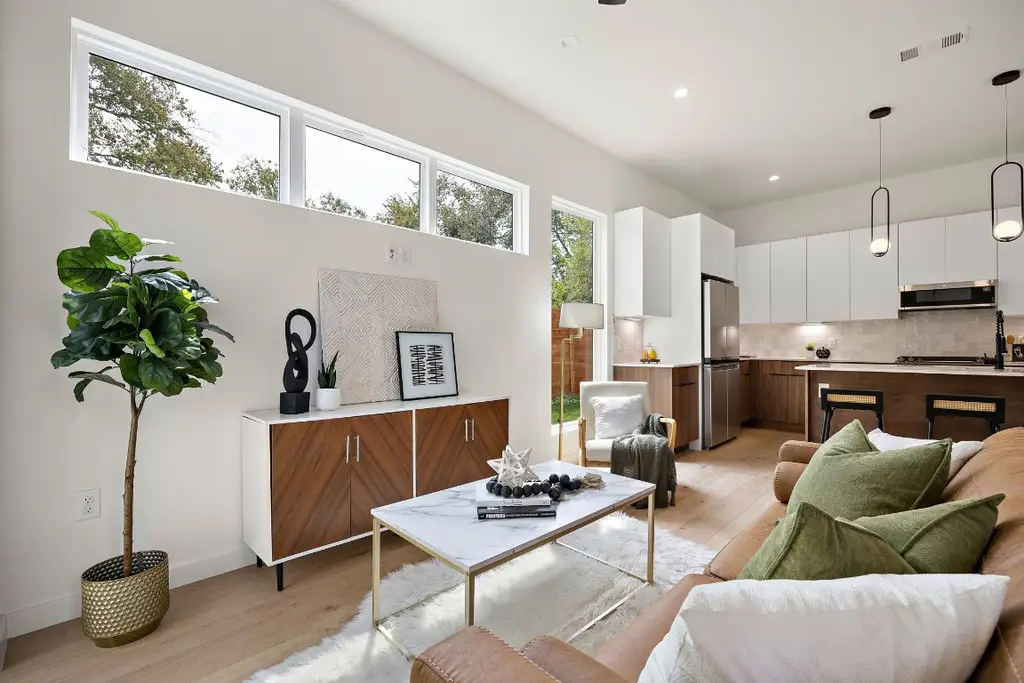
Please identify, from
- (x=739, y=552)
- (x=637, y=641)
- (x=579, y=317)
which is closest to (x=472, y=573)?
(x=637, y=641)

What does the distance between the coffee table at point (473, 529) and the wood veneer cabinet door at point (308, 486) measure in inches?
22.8

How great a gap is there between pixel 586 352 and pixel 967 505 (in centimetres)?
424

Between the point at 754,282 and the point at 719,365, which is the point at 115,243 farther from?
the point at 754,282

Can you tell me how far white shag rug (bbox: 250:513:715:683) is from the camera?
1.77 meters

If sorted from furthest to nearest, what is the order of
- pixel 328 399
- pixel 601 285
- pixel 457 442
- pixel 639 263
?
pixel 601 285 → pixel 639 263 → pixel 457 442 → pixel 328 399

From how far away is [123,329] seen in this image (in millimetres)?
1864

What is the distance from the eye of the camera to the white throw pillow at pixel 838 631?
65 cm

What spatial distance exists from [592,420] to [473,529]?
2.42m

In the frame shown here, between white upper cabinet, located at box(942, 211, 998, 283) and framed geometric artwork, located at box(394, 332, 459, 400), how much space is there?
578 cm

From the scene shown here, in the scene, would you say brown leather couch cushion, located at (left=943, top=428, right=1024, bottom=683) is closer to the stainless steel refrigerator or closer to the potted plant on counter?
the potted plant on counter

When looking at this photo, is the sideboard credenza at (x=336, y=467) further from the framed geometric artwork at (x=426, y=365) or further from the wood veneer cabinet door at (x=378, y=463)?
the framed geometric artwork at (x=426, y=365)

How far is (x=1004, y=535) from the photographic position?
889 mm

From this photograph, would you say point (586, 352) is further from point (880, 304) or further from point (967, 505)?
point (967, 505)

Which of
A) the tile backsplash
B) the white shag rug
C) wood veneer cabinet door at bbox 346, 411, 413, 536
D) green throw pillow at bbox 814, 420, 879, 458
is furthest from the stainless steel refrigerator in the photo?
wood veneer cabinet door at bbox 346, 411, 413, 536
